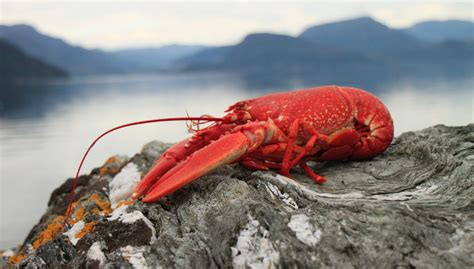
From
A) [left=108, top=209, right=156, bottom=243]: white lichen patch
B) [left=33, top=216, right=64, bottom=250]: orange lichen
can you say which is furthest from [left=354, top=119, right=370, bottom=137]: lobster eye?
[left=33, top=216, right=64, bottom=250]: orange lichen

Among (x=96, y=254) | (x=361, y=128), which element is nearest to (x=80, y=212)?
(x=96, y=254)

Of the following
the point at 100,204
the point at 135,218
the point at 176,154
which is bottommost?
the point at 100,204

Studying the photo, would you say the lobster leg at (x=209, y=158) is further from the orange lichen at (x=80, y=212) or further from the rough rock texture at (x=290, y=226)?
the orange lichen at (x=80, y=212)

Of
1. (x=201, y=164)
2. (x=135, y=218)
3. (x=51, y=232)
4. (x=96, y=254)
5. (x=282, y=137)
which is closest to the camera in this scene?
(x=96, y=254)

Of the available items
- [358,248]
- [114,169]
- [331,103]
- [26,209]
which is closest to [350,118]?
[331,103]

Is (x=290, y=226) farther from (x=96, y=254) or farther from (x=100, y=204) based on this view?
(x=100, y=204)

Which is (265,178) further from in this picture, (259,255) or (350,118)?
(350,118)
